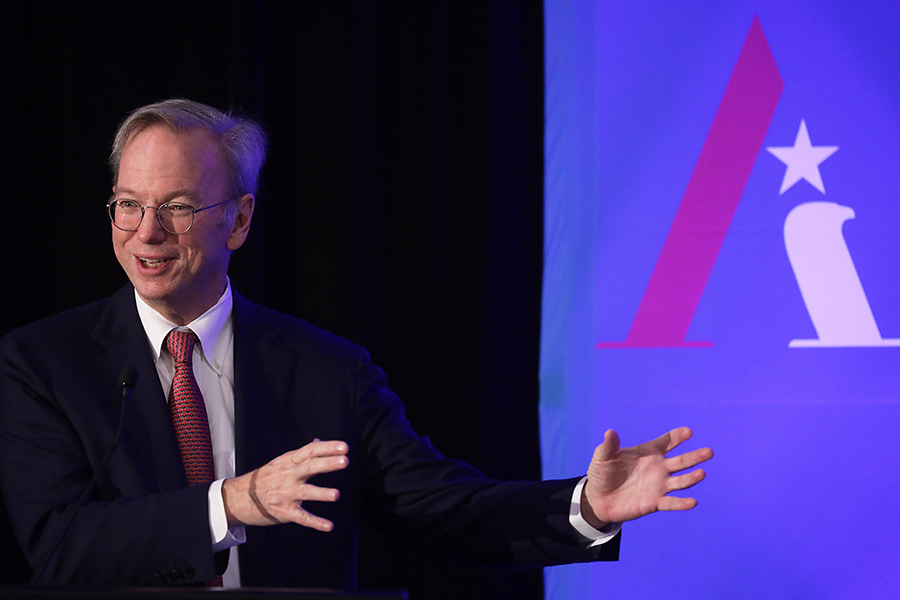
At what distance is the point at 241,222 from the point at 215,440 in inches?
22.8

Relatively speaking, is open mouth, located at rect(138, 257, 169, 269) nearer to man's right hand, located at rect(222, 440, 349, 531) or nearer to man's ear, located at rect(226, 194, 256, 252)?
man's ear, located at rect(226, 194, 256, 252)

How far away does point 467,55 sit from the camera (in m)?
2.66

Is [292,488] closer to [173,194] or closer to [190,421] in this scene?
[190,421]

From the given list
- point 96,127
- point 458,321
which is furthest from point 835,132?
point 96,127

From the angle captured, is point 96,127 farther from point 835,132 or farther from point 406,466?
point 835,132

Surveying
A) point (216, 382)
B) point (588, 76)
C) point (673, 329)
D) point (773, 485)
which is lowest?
point (773, 485)

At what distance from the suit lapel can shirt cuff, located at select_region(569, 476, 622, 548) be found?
82cm

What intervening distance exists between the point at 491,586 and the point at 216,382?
1289mm

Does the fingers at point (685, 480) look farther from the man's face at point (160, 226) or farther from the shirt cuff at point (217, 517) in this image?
the man's face at point (160, 226)

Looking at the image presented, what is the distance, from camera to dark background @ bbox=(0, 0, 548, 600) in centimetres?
257

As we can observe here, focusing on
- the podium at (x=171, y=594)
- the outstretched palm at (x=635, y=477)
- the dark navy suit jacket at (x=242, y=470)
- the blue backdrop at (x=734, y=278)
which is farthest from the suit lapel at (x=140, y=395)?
the blue backdrop at (x=734, y=278)

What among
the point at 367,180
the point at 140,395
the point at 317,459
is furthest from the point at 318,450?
the point at 367,180

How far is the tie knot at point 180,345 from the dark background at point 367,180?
30.6 inches

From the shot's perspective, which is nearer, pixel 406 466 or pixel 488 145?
pixel 406 466
